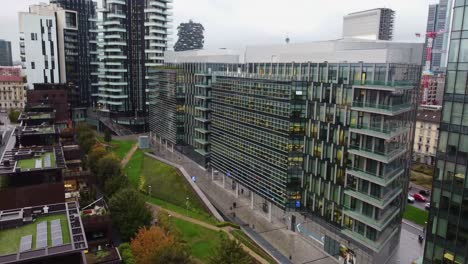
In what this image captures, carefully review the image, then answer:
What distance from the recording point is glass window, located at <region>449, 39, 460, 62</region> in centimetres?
3781

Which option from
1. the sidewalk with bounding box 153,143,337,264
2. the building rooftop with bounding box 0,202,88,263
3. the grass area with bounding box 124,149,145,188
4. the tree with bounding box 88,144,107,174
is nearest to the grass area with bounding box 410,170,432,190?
the sidewalk with bounding box 153,143,337,264

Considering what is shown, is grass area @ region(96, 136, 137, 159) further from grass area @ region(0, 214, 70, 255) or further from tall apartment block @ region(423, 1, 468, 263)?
tall apartment block @ region(423, 1, 468, 263)

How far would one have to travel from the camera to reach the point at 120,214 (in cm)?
5603

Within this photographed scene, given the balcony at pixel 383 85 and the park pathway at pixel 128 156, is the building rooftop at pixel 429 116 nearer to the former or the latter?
the balcony at pixel 383 85

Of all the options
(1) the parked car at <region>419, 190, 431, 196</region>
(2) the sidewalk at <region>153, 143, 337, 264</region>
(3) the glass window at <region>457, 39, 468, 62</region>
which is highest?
(3) the glass window at <region>457, 39, 468, 62</region>

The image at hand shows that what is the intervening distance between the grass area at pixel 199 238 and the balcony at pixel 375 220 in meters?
19.5

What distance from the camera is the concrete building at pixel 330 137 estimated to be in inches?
1898

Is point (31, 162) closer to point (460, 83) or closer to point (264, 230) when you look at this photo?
point (264, 230)

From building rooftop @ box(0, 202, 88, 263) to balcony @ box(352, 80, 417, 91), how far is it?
3795 centimetres

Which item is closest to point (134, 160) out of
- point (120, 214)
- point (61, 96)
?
point (61, 96)

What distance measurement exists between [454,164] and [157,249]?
117ft

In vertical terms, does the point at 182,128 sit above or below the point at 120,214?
above

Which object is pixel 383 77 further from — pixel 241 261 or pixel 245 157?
pixel 245 157

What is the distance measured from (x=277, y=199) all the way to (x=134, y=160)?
5090 cm
